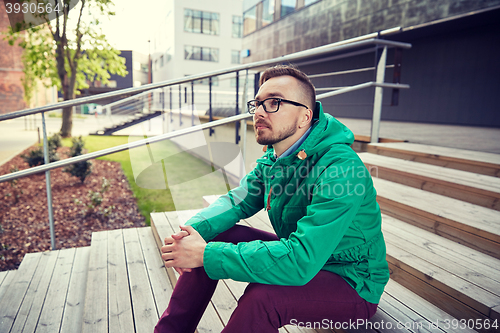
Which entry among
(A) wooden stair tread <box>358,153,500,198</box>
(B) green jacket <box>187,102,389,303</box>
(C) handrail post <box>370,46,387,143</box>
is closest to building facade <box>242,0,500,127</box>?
(C) handrail post <box>370,46,387,143</box>

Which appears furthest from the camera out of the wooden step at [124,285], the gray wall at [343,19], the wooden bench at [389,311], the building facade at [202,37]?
the building facade at [202,37]

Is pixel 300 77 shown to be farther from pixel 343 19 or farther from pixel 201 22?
pixel 201 22

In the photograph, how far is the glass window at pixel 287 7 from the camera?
1077cm

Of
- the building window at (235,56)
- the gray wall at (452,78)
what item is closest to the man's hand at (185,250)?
the gray wall at (452,78)

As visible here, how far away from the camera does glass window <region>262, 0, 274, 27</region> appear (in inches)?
476

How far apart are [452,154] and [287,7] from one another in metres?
9.94

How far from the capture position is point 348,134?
1.29 meters

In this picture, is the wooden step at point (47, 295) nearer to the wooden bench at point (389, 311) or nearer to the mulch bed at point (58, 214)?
the wooden bench at point (389, 311)

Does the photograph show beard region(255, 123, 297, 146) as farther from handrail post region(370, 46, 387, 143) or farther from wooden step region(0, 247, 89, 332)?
handrail post region(370, 46, 387, 143)

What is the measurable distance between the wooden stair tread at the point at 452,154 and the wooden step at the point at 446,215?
1.72 ft

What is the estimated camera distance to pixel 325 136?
50.5 inches

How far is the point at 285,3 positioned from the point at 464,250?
445 inches

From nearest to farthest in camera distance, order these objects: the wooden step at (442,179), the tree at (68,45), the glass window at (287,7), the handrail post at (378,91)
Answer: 1. the wooden step at (442,179)
2. the handrail post at (378,91)
3. the tree at (68,45)
4. the glass window at (287,7)

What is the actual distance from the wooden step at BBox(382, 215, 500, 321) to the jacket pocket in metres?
0.91
